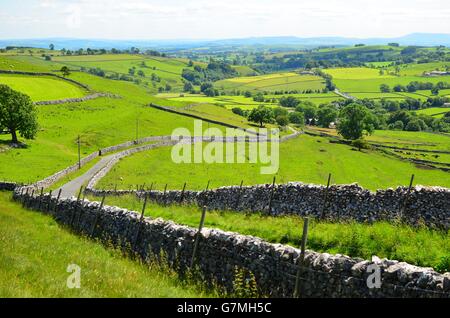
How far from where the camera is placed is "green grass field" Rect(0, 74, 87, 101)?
401ft

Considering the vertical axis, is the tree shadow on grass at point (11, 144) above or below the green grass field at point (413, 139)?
above

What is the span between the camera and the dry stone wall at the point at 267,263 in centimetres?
1117

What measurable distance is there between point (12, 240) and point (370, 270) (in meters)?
12.7

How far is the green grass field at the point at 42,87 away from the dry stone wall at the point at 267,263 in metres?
108

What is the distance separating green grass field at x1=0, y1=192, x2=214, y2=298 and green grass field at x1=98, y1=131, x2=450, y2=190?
39933mm

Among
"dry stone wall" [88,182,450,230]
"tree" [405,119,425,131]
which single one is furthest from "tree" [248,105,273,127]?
"dry stone wall" [88,182,450,230]

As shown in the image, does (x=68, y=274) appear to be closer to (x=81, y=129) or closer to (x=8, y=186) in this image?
(x=8, y=186)

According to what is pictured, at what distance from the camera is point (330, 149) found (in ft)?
356

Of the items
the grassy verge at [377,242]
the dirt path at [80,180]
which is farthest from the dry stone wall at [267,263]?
the dirt path at [80,180]

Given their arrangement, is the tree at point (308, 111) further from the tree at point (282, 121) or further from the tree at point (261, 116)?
the tree at point (261, 116)

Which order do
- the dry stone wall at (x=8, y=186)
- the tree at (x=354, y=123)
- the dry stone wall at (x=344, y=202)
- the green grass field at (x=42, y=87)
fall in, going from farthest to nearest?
the tree at (x=354, y=123) → the green grass field at (x=42, y=87) → the dry stone wall at (x=8, y=186) → the dry stone wall at (x=344, y=202)

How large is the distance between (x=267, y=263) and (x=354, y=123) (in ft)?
386

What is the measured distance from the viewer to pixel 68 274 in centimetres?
1278

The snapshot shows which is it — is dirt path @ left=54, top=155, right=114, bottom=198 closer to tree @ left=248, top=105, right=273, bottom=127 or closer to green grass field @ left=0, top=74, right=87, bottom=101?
green grass field @ left=0, top=74, right=87, bottom=101
